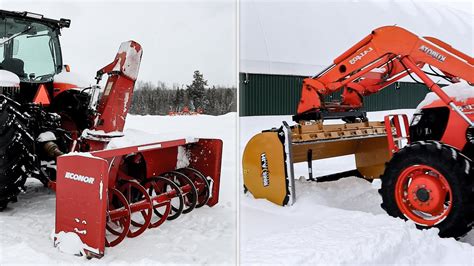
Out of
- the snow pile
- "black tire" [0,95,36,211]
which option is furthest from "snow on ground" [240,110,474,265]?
"black tire" [0,95,36,211]

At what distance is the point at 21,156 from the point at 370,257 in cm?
228

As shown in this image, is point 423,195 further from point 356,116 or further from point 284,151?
point 356,116

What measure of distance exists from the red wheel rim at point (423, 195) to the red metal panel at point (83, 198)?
5.70 ft

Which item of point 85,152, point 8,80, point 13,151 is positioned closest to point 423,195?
point 85,152

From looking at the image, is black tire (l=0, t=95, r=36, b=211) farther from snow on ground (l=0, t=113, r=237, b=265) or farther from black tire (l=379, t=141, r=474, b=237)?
black tire (l=379, t=141, r=474, b=237)

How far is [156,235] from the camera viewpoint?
2598 millimetres

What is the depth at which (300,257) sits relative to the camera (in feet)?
6.44

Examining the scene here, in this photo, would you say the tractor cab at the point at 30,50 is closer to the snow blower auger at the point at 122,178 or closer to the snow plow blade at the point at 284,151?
the snow blower auger at the point at 122,178

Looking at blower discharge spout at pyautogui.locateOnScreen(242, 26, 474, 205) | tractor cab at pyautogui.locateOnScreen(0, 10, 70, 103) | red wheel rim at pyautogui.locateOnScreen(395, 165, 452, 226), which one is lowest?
red wheel rim at pyautogui.locateOnScreen(395, 165, 452, 226)

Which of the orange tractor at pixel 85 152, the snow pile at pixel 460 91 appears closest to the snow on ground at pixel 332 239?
the orange tractor at pixel 85 152

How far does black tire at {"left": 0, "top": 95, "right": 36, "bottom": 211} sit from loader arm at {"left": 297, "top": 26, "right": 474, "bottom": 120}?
2133 mm

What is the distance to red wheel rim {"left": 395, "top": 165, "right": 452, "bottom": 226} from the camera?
2.54 meters

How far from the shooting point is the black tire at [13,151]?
9.23 ft

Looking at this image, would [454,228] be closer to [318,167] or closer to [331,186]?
[331,186]
